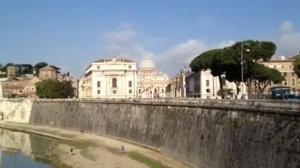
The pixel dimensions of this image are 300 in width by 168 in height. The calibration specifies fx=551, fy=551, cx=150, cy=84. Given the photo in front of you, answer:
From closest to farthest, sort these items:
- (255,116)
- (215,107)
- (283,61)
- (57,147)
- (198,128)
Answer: (255,116) → (215,107) → (198,128) → (57,147) → (283,61)

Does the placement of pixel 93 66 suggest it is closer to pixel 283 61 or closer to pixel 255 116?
pixel 283 61

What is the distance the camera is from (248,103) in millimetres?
33250

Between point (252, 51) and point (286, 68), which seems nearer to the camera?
point (252, 51)

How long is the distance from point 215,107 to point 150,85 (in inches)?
5725

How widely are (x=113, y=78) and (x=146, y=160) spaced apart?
324ft

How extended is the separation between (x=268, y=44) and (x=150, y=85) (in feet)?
385

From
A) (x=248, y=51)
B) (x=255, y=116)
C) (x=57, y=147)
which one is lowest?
(x=57, y=147)

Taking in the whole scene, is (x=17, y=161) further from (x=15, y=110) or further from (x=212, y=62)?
(x=15, y=110)

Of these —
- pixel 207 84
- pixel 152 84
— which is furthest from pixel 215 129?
pixel 152 84

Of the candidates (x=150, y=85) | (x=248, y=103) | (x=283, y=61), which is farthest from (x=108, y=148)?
(x=150, y=85)

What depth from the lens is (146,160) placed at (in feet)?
157

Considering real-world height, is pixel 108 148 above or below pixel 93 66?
below

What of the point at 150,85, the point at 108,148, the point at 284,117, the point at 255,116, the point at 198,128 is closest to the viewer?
the point at 284,117

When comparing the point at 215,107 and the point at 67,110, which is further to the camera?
the point at 67,110
